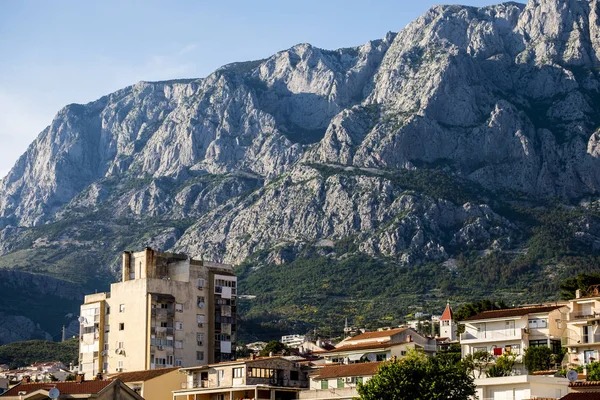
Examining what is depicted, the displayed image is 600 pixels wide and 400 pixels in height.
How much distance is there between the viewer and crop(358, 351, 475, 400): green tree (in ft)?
301

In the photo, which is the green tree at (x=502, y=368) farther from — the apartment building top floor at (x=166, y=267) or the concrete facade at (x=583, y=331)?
the apartment building top floor at (x=166, y=267)

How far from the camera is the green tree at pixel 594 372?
9422 centimetres

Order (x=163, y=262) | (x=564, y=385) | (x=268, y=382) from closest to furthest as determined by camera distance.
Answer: (x=564, y=385)
(x=268, y=382)
(x=163, y=262)

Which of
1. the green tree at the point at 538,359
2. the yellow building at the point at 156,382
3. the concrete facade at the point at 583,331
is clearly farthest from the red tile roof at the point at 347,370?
the concrete facade at the point at 583,331

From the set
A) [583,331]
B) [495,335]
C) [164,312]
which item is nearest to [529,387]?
[583,331]

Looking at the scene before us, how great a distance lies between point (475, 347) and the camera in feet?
396

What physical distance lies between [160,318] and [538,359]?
5540 cm

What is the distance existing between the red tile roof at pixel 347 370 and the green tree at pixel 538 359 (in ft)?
51.6

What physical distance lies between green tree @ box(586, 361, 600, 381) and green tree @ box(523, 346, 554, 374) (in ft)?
32.4

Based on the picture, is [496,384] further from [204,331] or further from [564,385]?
[204,331]

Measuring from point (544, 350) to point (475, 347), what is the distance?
9.76m

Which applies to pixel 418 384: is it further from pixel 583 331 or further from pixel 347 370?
pixel 583 331

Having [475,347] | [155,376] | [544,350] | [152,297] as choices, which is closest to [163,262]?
[152,297]

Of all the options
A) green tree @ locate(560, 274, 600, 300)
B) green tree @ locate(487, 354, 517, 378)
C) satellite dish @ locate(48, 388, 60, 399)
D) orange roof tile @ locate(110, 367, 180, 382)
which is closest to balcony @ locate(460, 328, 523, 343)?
green tree @ locate(487, 354, 517, 378)
